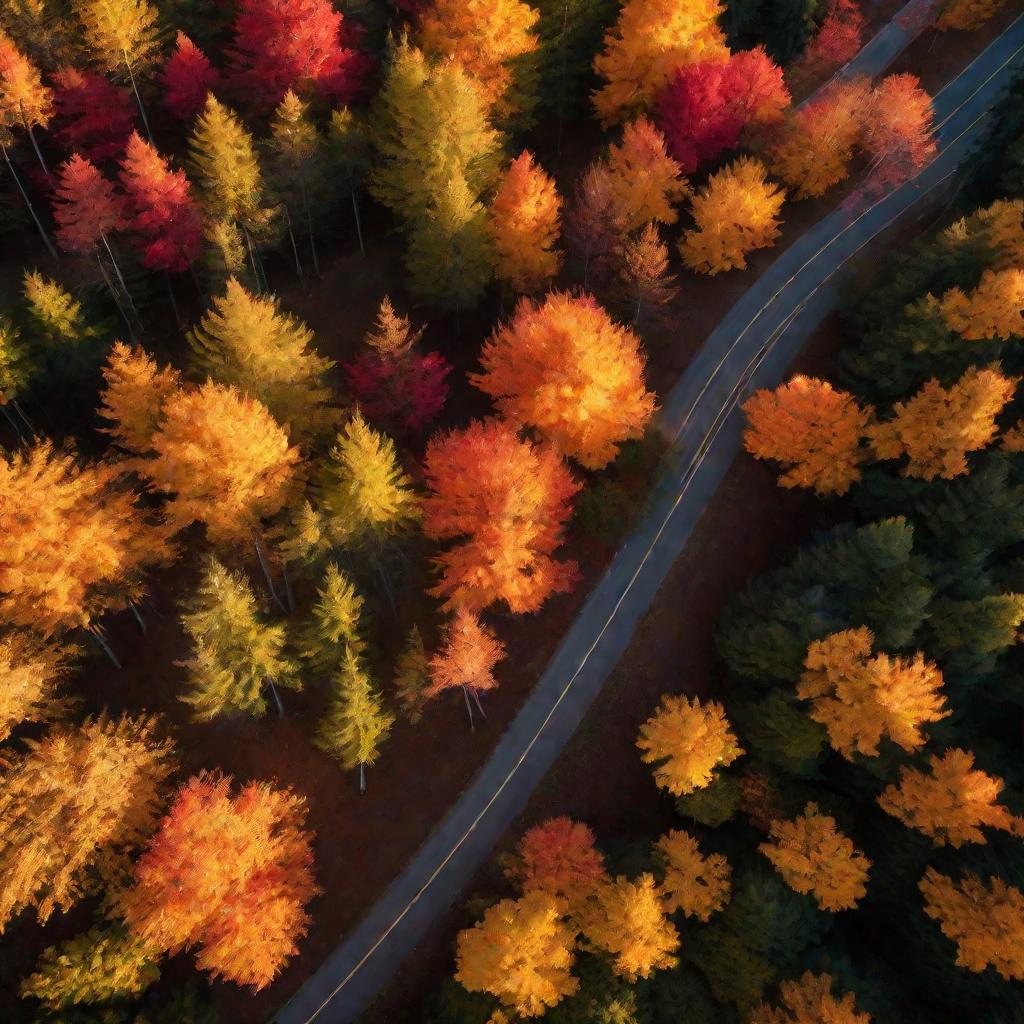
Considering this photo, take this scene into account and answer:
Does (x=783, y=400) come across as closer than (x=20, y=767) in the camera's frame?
No

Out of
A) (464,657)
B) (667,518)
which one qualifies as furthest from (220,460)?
(667,518)

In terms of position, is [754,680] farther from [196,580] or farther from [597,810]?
[196,580]

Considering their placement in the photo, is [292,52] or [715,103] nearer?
[292,52]

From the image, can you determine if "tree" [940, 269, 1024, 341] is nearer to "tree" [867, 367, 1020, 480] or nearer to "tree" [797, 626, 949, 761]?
"tree" [867, 367, 1020, 480]

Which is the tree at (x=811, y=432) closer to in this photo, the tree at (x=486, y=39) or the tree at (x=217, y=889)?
the tree at (x=486, y=39)

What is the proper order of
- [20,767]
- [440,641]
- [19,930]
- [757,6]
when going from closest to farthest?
[20,767]
[19,930]
[440,641]
[757,6]

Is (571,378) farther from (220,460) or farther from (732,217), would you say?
(732,217)

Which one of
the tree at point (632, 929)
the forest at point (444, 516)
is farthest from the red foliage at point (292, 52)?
the tree at point (632, 929)

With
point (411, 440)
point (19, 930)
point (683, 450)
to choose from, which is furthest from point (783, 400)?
point (19, 930)
